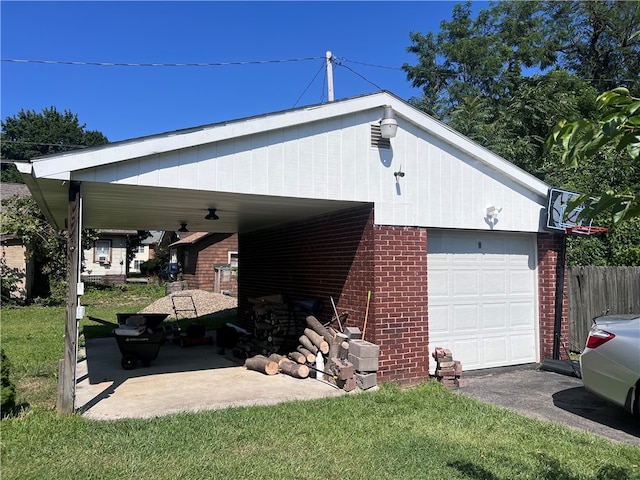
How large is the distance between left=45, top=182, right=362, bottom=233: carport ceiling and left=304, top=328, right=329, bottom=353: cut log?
2002 mm

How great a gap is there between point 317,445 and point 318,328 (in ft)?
10.5

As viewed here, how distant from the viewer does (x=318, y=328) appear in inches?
305

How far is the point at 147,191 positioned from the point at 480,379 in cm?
577

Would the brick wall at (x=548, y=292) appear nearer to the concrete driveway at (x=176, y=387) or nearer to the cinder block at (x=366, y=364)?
the cinder block at (x=366, y=364)

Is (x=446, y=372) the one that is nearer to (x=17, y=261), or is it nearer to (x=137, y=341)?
(x=137, y=341)

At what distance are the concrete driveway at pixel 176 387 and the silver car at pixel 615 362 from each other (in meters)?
3.05

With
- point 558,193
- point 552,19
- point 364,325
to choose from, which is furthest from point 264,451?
point 552,19

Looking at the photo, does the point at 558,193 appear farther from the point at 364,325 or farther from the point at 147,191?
the point at 147,191

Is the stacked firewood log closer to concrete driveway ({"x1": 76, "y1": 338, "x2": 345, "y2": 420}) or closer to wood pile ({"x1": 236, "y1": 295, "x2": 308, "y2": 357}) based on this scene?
concrete driveway ({"x1": 76, "y1": 338, "x2": 345, "y2": 420})

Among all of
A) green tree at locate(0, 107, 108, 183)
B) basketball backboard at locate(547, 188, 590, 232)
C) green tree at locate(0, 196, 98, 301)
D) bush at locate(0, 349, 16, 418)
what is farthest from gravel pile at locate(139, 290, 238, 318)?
green tree at locate(0, 107, 108, 183)

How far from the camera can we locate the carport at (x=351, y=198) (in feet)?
18.6

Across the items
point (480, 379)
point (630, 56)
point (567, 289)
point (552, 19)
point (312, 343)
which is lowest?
point (480, 379)

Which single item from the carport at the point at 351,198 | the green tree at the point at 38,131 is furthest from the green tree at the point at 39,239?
the green tree at the point at 38,131

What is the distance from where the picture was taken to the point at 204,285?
23.1m
